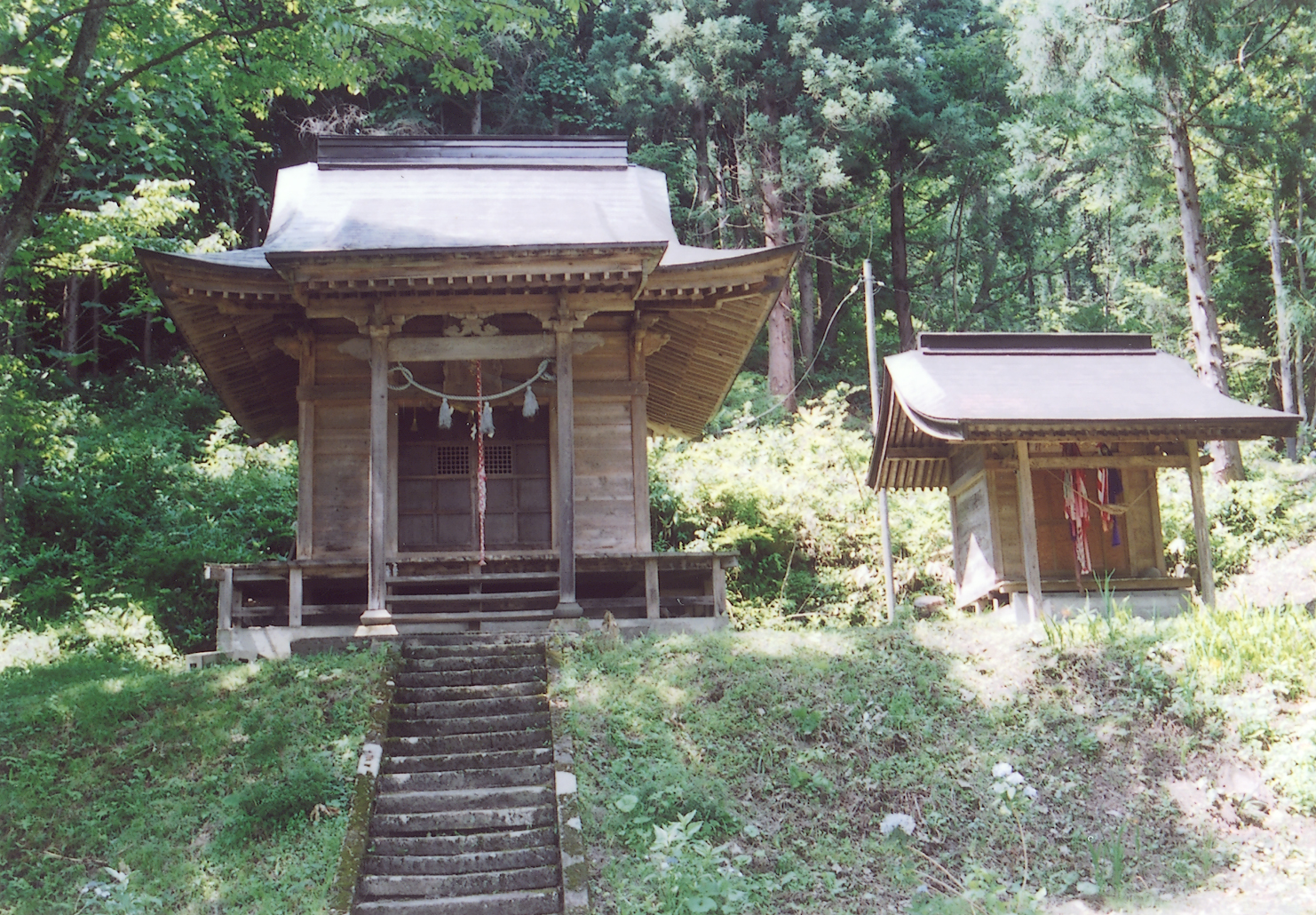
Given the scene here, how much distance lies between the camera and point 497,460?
46.3ft

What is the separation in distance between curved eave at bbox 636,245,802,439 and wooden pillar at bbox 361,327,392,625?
312 cm

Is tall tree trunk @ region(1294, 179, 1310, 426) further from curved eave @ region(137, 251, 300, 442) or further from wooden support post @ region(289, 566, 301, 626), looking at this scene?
wooden support post @ region(289, 566, 301, 626)

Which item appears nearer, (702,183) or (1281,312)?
(1281,312)

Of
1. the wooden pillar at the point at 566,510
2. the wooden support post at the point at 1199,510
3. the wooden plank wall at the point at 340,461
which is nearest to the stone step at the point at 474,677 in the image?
the wooden pillar at the point at 566,510

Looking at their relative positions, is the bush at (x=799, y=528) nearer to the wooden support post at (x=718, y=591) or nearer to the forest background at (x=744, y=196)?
the forest background at (x=744, y=196)

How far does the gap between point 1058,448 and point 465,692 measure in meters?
7.31

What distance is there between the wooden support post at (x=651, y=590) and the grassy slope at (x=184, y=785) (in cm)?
320

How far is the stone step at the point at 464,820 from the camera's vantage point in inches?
304

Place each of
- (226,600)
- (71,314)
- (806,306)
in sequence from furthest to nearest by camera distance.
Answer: (806,306) → (71,314) → (226,600)

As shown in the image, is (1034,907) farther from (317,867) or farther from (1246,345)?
(1246,345)

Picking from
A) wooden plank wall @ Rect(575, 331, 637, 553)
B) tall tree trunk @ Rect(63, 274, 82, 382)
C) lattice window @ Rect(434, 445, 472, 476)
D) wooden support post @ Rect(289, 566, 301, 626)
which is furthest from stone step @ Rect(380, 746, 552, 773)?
tall tree trunk @ Rect(63, 274, 82, 382)

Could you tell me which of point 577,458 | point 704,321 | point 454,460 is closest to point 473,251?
point 577,458

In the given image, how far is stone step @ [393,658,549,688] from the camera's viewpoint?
977 cm

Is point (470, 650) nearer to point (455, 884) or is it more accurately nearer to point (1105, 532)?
point (455, 884)
